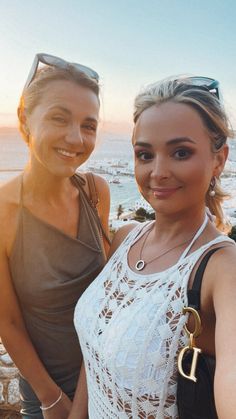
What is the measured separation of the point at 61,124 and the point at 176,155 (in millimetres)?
678

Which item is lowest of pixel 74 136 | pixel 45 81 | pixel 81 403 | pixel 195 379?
pixel 81 403

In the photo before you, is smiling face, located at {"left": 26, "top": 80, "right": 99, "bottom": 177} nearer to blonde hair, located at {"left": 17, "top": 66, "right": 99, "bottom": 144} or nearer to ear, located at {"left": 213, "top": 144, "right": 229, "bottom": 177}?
blonde hair, located at {"left": 17, "top": 66, "right": 99, "bottom": 144}

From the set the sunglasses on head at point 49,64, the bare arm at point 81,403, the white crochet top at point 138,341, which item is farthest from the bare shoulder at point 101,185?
the bare arm at point 81,403

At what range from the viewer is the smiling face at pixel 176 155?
1.23 meters

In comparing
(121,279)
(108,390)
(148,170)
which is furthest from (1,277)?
(148,170)

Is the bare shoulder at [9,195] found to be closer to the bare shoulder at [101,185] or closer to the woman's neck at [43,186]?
the woman's neck at [43,186]

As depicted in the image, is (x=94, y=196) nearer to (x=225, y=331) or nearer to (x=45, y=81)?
(x=45, y=81)

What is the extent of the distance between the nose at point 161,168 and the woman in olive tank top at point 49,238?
57 centimetres

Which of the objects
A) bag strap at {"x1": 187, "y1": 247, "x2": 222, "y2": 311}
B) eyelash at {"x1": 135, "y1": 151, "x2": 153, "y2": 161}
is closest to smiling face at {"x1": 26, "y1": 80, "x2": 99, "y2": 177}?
eyelash at {"x1": 135, "y1": 151, "x2": 153, "y2": 161}

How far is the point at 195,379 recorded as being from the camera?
3.26 feet

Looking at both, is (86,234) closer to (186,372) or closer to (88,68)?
(88,68)

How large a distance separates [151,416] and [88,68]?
61.7 inches

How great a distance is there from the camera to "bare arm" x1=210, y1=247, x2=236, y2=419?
33.2 inches

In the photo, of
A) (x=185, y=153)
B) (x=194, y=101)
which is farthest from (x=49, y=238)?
(x=194, y=101)
